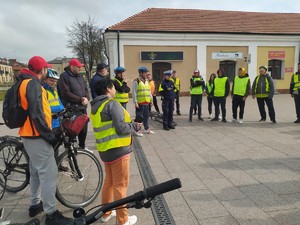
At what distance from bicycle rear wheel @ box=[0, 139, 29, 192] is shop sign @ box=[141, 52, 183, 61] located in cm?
1626

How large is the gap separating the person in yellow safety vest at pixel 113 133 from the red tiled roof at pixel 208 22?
17.0m

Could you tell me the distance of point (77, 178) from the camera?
3662mm

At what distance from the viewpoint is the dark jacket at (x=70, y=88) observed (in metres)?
4.97

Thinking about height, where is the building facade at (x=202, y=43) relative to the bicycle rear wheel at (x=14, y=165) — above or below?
above

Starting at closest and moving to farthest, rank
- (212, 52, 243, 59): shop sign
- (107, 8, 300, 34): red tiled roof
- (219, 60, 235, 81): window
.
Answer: (107, 8, 300, 34): red tiled roof < (212, 52, 243, 59): shop sign < (219, 60, 235, 81): window

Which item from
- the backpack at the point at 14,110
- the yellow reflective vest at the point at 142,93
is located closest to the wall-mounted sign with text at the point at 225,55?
the yellow reflective vest at the point at 142,93

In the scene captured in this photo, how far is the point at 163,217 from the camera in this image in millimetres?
3113

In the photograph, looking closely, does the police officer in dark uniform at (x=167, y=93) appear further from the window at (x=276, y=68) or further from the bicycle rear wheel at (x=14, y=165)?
the window at (x=276, y=68)

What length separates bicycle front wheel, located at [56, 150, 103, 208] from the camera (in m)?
3.42

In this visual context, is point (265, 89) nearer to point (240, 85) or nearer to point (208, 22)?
point (240, 85)

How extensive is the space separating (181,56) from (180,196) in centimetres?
1741

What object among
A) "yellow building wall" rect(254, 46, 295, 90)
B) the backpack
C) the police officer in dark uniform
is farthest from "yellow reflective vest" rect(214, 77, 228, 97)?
"yellow building wall" rect(254, 46, 295, 90)

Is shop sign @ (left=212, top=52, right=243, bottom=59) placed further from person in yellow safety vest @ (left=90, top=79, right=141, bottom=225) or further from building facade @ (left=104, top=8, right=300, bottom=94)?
person in yellow safety vest @ (left=90, top=79, right=141, bottom=225)

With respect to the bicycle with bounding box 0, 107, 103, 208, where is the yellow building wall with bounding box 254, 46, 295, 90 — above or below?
above
